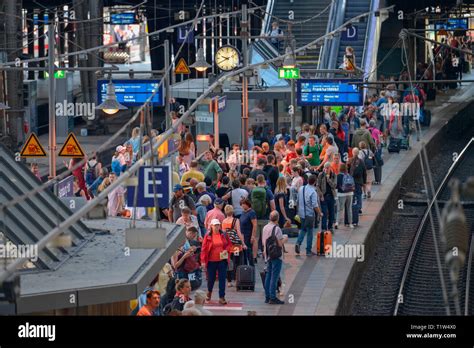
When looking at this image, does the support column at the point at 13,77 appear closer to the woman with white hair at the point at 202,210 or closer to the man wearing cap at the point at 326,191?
the man wearing cap at the point at 326,191

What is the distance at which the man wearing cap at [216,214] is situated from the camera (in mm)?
22203

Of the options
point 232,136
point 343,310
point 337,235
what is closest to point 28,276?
point 343,310

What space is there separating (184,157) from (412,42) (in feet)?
98.8

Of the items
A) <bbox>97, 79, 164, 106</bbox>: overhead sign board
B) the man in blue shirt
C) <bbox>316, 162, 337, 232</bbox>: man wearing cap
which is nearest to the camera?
the man in blue shirt

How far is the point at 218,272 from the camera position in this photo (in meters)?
21.3

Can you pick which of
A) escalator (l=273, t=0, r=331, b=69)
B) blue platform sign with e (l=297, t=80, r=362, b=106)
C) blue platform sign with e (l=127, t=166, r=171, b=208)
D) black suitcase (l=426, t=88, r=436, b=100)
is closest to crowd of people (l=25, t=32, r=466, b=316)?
blue platform sign with e (l=127, t=166, r=171, b=208)

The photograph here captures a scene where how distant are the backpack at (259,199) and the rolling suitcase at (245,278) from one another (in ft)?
6.81

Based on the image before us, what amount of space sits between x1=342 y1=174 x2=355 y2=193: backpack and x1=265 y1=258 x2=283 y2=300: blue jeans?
624 cm

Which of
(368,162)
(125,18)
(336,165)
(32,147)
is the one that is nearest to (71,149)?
(32,147)

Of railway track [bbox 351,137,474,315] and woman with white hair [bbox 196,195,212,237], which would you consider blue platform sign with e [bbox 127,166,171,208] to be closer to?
woman with white hair [bbox 196,195,212,237]

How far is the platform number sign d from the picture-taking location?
44.0m

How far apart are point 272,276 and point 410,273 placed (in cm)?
599

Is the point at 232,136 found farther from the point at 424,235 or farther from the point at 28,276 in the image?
the point at 28,276

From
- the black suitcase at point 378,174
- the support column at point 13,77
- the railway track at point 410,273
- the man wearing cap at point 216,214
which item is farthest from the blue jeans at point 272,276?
the support column at point 13,77
